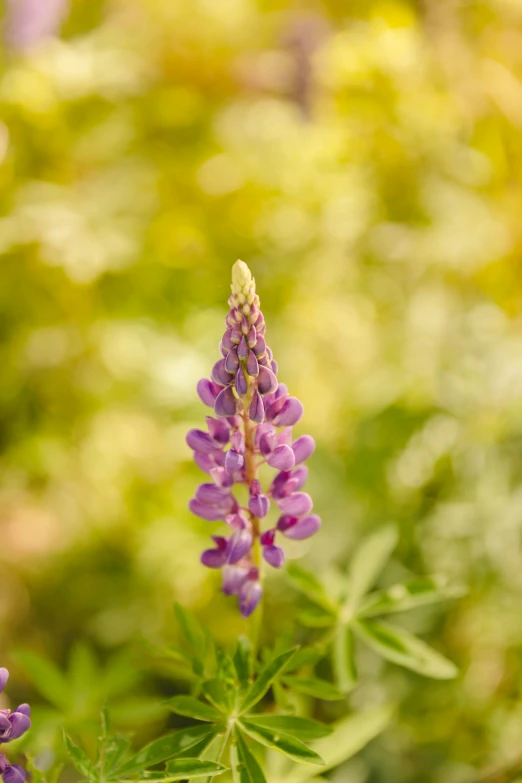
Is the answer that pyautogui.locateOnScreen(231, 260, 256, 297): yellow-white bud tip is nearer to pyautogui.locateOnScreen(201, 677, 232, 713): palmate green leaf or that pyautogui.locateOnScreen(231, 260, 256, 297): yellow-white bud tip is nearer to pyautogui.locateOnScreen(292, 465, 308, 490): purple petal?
pyautogui.locateOnScreen(292, 465, 308, 490): purple petal

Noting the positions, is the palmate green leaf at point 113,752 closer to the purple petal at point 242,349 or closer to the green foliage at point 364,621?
the green foliage at point 364,621

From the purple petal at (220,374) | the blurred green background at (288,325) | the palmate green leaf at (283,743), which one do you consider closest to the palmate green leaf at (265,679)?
the palmate green leaf at (283,743)

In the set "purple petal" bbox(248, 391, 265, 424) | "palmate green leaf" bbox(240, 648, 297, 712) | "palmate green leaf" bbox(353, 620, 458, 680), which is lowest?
"palmate green leaf" bbox(353, 620, 458, 680)

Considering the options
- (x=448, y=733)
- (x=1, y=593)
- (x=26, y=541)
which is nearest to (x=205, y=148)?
(x=26, y=541)

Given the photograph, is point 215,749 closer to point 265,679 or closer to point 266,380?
point 265,679

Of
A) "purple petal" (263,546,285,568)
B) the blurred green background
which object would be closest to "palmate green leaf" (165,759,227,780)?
"purple petal" (263,546,285,568)

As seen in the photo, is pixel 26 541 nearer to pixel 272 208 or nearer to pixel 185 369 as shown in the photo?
pixel 185 369
